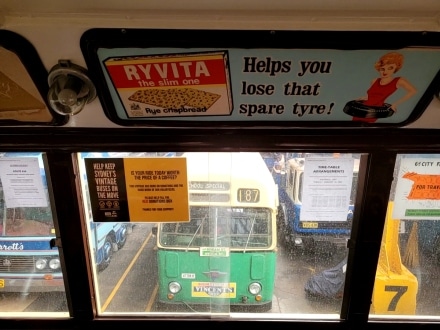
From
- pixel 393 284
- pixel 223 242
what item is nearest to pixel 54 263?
pixel 223 242

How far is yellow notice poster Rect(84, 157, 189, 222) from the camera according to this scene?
184 cm

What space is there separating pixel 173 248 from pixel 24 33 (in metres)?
1.49

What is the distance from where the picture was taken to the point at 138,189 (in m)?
1.88

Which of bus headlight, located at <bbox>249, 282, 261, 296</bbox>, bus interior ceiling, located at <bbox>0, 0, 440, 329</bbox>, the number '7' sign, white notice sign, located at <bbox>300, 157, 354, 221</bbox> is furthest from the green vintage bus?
the number '7' sign

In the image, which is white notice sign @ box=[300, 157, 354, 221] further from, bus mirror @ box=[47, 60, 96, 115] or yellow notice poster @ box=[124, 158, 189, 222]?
bus mirror @ box=[47, 60, 96, 115]

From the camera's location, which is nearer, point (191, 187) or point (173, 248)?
point (191, 187)

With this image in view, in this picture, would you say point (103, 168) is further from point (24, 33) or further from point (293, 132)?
point (293, 132)

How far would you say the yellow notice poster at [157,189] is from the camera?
185 centimetres

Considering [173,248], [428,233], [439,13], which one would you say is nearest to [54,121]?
[173,248]

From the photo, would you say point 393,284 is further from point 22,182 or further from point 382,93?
point 22,182

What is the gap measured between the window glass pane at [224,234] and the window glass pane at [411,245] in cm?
25

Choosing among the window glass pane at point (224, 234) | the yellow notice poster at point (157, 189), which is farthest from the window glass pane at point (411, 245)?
the yellow notice poster at point (157, 189)

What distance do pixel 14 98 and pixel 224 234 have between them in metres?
1.33

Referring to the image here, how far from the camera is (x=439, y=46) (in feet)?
4.18
